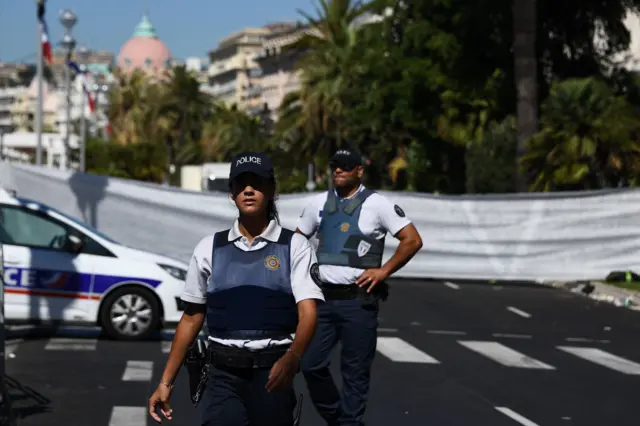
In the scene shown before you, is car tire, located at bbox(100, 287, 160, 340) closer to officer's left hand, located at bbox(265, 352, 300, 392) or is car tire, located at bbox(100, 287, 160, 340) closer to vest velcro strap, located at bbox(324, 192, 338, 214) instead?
vest velcro strap, located at bbox(324, 192, 338, 214)

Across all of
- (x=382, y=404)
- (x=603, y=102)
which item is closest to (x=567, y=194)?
(x=603, y=102)

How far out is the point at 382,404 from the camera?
12711 millimetres

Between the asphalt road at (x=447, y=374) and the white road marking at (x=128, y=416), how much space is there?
2 cm

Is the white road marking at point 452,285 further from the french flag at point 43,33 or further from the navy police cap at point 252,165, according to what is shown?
the navy police cap at point 252,165

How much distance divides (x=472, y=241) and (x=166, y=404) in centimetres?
2392

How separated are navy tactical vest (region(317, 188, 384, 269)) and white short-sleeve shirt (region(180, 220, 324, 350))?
3157 mm

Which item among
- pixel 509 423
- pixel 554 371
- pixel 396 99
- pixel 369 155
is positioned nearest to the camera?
pixel 509 423

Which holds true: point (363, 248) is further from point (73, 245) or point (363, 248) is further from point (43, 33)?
point (43, 33)

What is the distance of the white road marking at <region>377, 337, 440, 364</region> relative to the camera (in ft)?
53.8

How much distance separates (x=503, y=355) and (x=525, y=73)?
19.3 meters

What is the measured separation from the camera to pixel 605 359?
17.1m

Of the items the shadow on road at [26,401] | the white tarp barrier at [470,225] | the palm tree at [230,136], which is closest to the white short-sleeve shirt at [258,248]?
the shadow on road at [26,401]

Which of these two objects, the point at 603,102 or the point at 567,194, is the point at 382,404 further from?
the point at 603,102

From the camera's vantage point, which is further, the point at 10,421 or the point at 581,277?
the point at 581,277
